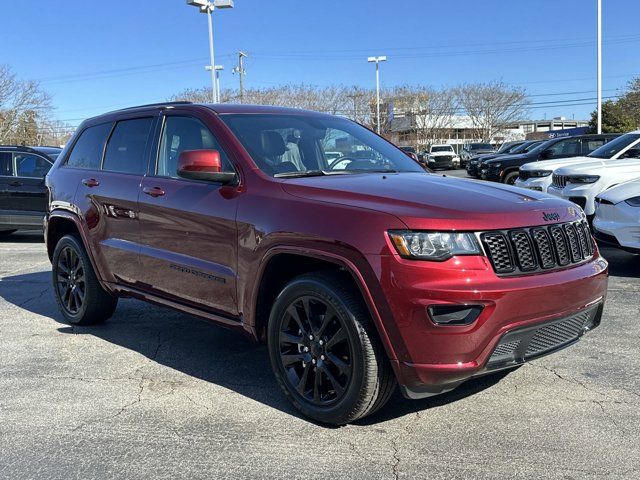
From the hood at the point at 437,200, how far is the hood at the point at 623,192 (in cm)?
383

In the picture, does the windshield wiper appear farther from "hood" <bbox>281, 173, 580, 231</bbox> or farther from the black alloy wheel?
the black alloy wheel

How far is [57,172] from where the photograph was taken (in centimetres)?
580

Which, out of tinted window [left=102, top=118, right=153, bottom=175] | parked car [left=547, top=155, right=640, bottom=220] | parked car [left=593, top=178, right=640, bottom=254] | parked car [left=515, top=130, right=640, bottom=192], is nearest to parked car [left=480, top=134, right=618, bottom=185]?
parked car [left=515, top=130, right=640, bottom=192]

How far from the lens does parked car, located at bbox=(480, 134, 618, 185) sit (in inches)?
629

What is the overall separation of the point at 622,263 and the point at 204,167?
6334 millimetres

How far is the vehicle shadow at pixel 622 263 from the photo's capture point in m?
7.39

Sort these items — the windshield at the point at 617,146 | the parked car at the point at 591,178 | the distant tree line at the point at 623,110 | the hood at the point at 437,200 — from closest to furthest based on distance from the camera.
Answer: the hood at the point at 437,200 < the parked car at the point at 591,178 < the windshield at the point at 617,146 < the distant tree line at the point at 623,110

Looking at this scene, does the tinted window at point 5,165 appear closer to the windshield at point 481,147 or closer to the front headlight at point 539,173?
the front headlight at point 539,173

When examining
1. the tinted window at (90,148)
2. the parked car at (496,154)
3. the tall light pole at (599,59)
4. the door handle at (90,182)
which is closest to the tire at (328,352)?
the door handle at (90,182)

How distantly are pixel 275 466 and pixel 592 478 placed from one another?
150cm

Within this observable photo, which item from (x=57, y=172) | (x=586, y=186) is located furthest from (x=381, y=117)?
(x=57, y=172)

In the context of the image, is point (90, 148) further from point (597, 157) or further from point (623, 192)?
point (597, 157)

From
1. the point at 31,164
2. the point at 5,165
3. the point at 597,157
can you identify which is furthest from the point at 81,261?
the point at 597,157

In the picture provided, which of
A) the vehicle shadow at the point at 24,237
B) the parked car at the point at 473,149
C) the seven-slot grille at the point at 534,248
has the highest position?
the parked car at the point at 473,149
